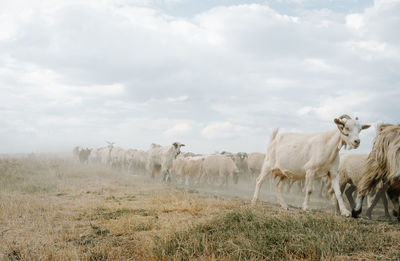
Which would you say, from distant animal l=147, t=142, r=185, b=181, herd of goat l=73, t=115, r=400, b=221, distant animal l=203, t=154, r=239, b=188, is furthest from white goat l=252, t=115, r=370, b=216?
distant animal l=203, t=154, r=239, b=188

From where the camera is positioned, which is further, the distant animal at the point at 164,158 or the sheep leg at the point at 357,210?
the distant animal at the point at 164,158

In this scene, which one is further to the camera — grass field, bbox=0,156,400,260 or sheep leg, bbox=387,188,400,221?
sheep leg, bbox=387,188,400,221

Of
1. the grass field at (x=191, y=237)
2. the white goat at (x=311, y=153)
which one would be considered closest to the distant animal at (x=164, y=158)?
the white goat at (x=311, y=153)

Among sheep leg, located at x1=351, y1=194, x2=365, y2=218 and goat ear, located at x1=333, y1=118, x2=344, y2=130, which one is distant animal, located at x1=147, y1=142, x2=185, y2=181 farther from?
sheep leg, located at x1=351, y1=194, x2=365, y2=218

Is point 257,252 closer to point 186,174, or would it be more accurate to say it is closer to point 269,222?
point 269,222

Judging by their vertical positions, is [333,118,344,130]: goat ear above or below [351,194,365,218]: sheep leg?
above

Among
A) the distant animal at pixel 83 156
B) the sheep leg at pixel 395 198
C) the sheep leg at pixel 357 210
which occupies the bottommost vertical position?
the distant animal at pixel 83 156

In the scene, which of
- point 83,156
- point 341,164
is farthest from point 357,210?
point 83,156

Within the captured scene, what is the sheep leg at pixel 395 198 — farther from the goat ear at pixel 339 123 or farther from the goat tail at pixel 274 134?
the goat tail at pixel 274 134

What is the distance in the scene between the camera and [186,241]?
487cm

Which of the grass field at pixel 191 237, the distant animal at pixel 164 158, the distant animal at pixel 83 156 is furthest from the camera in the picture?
the distant animal at pixel 83 156

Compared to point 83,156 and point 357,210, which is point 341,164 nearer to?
point 357,210

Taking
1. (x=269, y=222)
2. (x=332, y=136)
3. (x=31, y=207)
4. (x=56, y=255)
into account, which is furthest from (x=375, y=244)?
(x=31, y=207)

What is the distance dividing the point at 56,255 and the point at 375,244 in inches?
183
